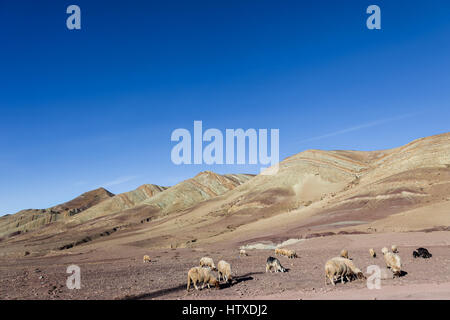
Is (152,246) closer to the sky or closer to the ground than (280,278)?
closer to the ground

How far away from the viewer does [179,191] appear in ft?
465

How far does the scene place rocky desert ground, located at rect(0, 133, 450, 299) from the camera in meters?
16.7

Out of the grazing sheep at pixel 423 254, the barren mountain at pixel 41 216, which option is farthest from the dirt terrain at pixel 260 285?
the barren mountain at pixel 41 216

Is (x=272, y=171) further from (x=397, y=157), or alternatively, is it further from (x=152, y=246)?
(x=152, y=246)

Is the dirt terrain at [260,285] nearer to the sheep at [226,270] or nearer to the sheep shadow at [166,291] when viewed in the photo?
the sheep shadow at [166,291]

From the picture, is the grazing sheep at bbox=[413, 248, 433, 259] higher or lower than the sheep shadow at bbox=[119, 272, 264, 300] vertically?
higher

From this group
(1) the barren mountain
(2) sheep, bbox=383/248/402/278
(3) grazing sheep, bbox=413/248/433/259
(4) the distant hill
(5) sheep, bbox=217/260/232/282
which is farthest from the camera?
(1) the barren mountain

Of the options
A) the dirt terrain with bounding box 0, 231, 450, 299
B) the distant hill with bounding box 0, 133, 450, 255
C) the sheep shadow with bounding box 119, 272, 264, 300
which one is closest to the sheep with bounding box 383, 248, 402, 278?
the dirt terrain with bounding box 0, 231, 450, 299

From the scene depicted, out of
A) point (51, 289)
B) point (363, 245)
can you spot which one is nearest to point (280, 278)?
point (51, 289)

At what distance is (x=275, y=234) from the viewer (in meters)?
53.1

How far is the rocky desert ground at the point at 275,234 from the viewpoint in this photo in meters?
16.7

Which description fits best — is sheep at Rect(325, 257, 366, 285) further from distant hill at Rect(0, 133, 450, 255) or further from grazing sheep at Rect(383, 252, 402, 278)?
distant hill at Rect(0, 133, 450, 255)

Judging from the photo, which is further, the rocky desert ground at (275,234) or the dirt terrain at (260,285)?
the rocky desert ground at (275,234)
